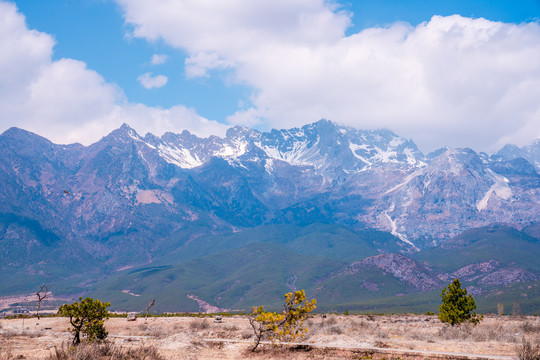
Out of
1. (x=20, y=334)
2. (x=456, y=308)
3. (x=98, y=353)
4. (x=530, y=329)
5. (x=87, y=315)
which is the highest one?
(x=87, y=315)

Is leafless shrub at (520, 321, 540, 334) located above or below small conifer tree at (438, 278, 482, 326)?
below

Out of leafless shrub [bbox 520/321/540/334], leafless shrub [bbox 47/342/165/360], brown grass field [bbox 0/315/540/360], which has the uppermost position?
leafless shrub [bbox 47/342/165/360]

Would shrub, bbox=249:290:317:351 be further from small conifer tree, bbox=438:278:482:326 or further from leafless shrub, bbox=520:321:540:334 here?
leafless shrub, bbox=520:321:540:334

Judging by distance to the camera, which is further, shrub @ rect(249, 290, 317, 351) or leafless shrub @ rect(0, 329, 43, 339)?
leafless shrub @ rect(0, 329, 43, 339)

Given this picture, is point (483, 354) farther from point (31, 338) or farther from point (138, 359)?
point (31, 338)

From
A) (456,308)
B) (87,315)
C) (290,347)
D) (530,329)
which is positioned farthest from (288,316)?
(530,329)

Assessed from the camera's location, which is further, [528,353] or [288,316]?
[288,316]

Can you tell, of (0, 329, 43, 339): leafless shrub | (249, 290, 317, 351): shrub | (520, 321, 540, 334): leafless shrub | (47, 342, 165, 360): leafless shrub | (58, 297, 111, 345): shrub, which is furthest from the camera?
(520, 321, 540, 334): leafless shrub

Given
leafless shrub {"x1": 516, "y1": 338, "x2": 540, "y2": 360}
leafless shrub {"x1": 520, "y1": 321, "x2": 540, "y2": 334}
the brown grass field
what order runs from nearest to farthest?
leafless shrub {"x1": 516, "y1": 338, "x2": 540, "y2": 360}
the brown grass field
leafless shrub {"x1": 520, "y1": 321, "x2": 540, "y2": 334}

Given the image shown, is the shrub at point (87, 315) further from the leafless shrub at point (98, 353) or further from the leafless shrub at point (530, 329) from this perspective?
the leafless shrub at point (530, 329)

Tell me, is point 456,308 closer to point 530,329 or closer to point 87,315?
point 530,329

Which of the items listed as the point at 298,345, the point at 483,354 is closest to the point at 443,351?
the point at 483,354

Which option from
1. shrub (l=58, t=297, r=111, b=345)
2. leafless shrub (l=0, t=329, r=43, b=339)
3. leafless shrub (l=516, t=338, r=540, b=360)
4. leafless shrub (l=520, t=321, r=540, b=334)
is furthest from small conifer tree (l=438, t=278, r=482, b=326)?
leafless shrub (l=0, t=329, r=43, b=339)

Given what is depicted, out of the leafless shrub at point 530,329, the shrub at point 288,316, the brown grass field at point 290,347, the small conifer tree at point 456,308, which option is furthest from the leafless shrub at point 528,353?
the small conifer tree at point 456,308
